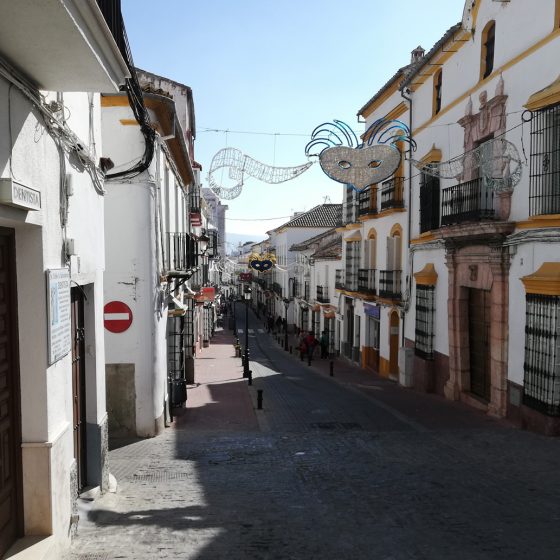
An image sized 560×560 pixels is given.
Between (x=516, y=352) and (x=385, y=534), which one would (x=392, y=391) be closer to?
(x=516, y=352)

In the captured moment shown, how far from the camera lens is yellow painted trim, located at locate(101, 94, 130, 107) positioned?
9688 mm

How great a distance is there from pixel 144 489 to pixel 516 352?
7733 mm

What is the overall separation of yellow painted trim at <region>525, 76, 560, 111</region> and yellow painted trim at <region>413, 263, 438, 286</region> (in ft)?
21.0

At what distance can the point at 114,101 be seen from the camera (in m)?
9.75

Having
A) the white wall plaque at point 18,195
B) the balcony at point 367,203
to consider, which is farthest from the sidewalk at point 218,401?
the balcony at point 367,203

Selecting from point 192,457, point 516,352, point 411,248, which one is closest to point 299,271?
point 411,248

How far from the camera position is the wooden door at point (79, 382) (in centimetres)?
587

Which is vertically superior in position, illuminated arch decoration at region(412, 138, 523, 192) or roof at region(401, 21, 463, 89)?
roof at region(401, 21, 463, 89)

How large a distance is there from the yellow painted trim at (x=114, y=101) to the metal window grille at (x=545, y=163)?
23.3 ft

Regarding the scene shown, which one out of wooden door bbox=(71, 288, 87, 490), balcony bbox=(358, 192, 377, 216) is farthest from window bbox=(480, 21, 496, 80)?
wooden door bbox=(71, 288, 87, 490)

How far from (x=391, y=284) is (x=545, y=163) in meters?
9.70

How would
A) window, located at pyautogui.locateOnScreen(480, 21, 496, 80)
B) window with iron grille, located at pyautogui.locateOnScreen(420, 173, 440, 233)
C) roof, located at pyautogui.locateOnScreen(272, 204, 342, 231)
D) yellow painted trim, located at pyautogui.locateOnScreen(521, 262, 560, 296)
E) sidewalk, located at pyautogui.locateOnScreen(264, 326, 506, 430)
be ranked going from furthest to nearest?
1. roof, located at pyautogui.locateOnScreen(272, 204, 342, 231)
2. window with iron grille, located at pyautogui.locateOnScreen(420, 173, 440, 233)
3. window, located at pyautogui.locateOnScreen(480, 21, 496, 80)
4. sidewalk, located at pyautogui.locateOnScreen(264, 326, 506, 430)
5. yellow painted trim, located at pyautogui.locateOnScreen(521, 262, 560, 296)

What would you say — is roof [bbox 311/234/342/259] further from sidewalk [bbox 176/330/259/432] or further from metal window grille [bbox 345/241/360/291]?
sidewalk [bbox 176/330/259/432]

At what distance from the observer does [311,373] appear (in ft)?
74.7
